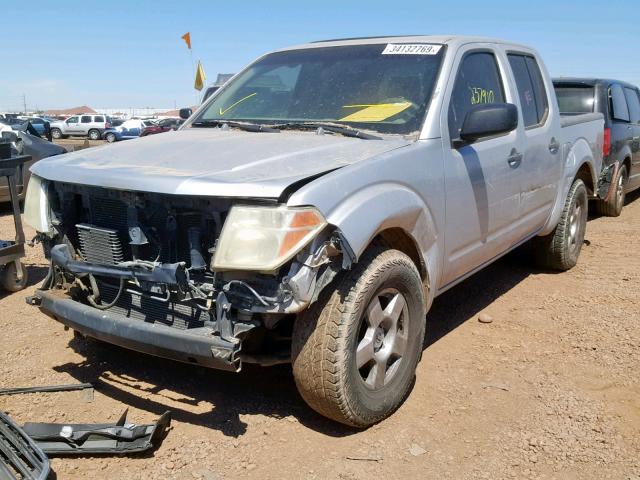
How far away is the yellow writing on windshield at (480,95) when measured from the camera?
13.3ft

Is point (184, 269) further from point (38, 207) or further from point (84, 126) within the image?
point (84, 126)

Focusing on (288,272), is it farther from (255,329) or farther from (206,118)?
(206,118)

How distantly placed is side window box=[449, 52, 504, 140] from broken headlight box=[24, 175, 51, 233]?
7.37 feet

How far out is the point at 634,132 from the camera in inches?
359

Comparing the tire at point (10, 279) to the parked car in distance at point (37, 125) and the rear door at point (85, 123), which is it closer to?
the parked car in distance at point (37, 125)

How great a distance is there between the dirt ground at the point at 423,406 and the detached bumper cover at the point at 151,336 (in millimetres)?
514

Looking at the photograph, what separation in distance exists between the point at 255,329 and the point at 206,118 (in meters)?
Answer: 1.98

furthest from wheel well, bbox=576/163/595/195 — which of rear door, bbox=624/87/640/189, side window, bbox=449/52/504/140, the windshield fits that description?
rear door, bbox=624/87/640/189

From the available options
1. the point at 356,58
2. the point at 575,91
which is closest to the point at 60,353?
the point at 356,58

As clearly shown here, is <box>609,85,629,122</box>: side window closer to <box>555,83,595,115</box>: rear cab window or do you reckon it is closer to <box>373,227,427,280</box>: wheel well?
<box>555,83,595,115</box>: rear cab window

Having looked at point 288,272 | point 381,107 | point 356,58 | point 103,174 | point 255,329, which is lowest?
point 255,329

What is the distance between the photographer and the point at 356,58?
4.03 m

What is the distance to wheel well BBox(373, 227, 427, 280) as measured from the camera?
10.4ft

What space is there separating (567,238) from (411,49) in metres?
2.68
